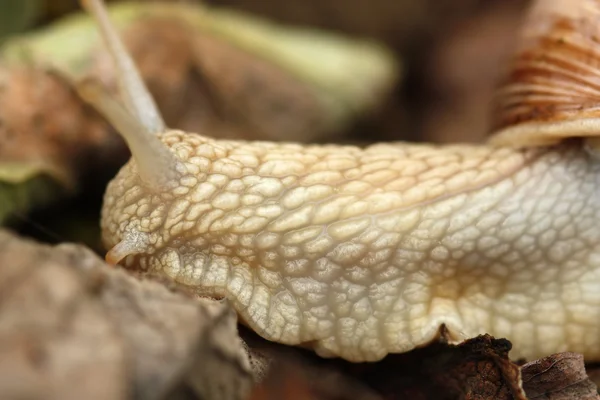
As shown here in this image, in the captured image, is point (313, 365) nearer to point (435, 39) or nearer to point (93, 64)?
point (93, 64)

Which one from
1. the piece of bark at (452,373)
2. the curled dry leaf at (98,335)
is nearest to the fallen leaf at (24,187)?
the curled dry leaf at (98,335)

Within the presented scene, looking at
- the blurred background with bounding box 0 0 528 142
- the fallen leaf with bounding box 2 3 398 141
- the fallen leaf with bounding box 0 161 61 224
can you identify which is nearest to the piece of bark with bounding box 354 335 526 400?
the fallen leaf with bounding box 0 161 61 224

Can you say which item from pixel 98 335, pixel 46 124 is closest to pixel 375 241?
pixel 98 335

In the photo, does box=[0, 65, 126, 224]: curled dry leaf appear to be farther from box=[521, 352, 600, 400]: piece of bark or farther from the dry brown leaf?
box=[521, 352, 600, 400]: piece of bark

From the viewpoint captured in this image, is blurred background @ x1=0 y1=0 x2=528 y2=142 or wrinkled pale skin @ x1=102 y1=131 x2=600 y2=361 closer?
wrinkled pale skin @ x1=102 y1=131 x2=600 y2=361

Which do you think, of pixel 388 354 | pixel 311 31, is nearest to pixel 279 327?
pixel 388 354

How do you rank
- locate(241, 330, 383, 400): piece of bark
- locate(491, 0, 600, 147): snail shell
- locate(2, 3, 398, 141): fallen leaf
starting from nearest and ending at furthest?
locate(241, 330, 383, 400): piece of bark → locate(491, 0, 600, 147): snail shell → locate(2, 3, 398, 141): fallen leaf

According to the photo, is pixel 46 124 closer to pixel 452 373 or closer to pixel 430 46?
pixel 452 373
